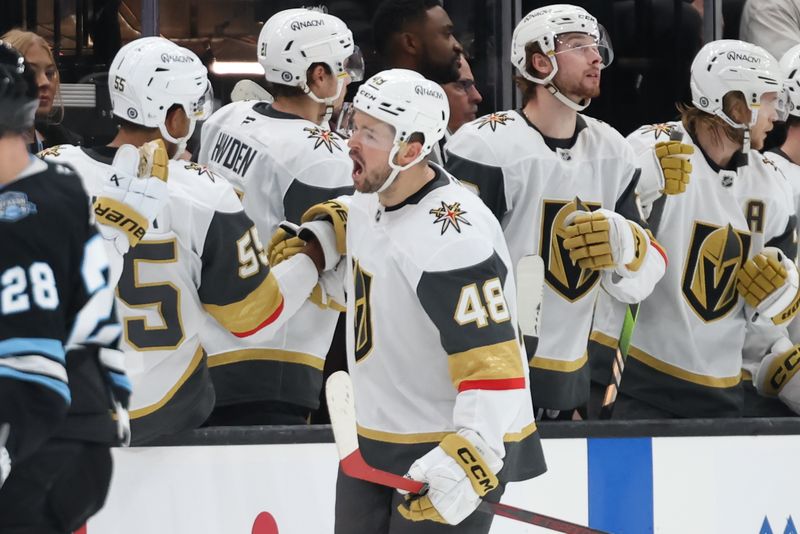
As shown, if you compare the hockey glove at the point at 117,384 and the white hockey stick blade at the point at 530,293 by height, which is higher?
the hockey glove at the point at 117,384

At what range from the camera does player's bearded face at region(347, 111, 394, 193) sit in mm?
3475

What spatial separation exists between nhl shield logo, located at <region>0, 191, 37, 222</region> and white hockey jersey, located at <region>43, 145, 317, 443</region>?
1469mm

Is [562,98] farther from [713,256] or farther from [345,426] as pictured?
[345,426]

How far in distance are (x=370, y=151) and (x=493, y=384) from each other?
668mm

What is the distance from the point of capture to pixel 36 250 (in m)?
2.36

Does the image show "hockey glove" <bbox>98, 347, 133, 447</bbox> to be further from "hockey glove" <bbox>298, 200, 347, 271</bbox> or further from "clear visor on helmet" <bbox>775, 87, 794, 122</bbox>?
"clear visor on helmet" <bbox>775, 87, 794, 122</bbox>

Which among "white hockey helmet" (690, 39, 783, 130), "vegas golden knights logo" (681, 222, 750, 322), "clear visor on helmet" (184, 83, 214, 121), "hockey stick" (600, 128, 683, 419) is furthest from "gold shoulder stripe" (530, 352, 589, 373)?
"clear visor on helmet" (184, 83, 214, 121)

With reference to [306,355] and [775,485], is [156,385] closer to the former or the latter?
[306,355]

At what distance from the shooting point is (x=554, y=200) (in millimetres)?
4379

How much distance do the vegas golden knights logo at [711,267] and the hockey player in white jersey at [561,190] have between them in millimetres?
318

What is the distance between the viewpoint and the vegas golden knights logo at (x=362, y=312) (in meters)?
3.48

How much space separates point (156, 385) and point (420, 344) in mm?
979

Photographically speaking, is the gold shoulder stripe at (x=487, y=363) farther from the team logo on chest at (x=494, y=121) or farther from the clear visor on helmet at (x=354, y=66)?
the clear visor on helmet at (x=354, y=66)

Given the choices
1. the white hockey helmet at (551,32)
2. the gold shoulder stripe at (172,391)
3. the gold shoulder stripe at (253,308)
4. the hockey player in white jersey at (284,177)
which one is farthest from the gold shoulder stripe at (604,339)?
the gold shoulder stripe at (172,391)
